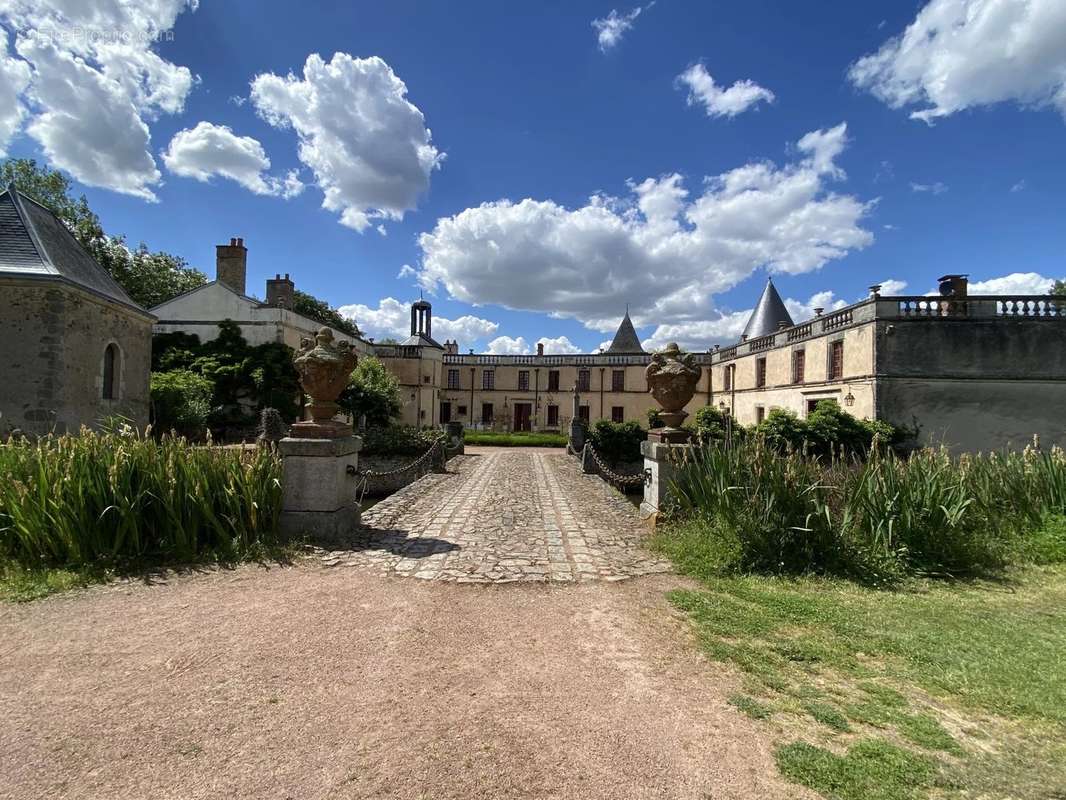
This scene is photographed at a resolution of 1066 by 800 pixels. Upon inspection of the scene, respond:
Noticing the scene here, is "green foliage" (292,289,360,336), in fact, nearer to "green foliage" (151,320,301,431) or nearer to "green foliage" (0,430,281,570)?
"green foliage" (151,320,301,431)

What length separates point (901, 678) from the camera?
2754 mm

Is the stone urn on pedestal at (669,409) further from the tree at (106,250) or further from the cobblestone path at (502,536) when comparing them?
the tree at (106,250)

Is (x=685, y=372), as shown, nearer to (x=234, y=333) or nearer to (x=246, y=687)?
(x=246, y=687)

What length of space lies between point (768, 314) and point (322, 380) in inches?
1047

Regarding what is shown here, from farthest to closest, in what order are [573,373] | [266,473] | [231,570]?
[573,373] < [266,473] < [231,570]

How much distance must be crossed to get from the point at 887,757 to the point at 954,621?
7.00 ft

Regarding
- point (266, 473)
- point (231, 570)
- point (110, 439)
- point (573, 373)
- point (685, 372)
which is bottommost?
point (231, 570)

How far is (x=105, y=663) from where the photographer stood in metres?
2.85

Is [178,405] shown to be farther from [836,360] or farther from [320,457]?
[836,360]

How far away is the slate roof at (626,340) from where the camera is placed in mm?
36219

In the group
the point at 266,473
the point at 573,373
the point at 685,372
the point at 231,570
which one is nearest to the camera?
the point at 231,570

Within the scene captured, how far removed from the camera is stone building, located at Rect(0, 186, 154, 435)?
38.0 ft

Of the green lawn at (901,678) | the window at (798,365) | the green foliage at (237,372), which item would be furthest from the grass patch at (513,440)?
the green lawn at (901,678)

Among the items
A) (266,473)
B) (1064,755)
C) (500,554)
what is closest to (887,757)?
(1064,755)
